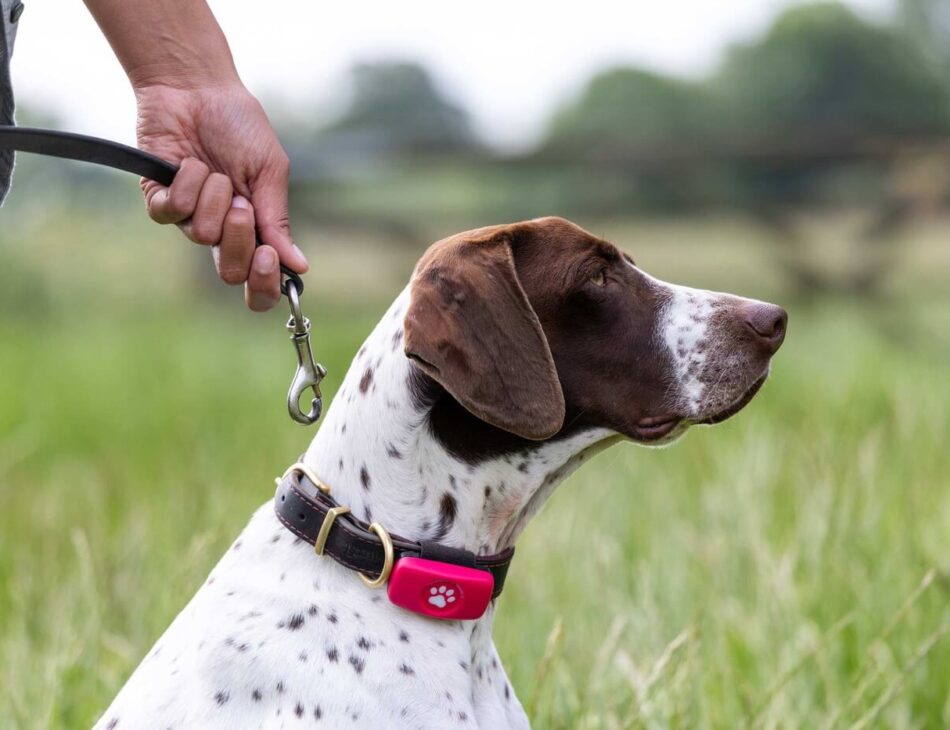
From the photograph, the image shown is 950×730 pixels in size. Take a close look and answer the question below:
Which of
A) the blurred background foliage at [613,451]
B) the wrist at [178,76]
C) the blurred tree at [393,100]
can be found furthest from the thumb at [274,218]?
the blurred tree at [393,100]

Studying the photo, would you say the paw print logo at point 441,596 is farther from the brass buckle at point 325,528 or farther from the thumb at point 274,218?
the thumb at point 274,218

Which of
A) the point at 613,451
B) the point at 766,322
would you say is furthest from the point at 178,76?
the point at 613,451

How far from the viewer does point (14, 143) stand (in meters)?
2.35

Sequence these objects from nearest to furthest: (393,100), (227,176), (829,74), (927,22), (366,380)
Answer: (366,380) → (227,176) → (829,74) → (927,22) → (393,100)

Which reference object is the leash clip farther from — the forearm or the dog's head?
the forearm

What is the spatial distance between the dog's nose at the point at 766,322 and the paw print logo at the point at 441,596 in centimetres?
83

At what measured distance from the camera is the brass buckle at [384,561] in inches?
88.2

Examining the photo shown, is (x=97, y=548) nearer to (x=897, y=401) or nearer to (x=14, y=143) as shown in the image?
(x=14, y=143)

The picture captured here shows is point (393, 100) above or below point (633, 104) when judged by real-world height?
below

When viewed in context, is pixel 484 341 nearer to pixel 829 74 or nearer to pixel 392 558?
pixel 392 558

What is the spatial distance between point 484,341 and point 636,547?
84.9 inches

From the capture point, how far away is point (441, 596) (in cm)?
227

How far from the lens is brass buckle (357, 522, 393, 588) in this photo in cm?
224

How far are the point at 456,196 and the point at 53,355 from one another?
4655mm
